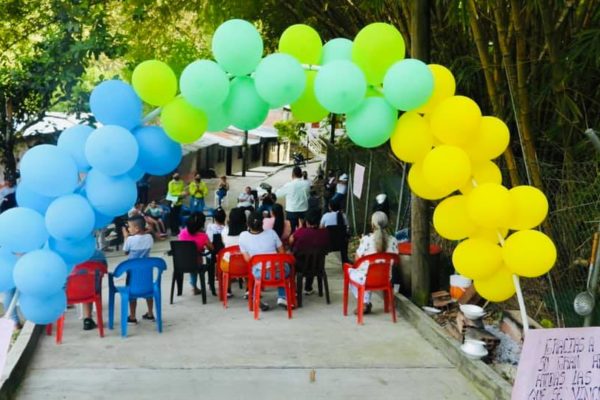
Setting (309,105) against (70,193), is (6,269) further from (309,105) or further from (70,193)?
(309,105)

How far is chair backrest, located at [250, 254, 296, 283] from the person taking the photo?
22.9 ft

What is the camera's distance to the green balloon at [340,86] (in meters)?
3.56

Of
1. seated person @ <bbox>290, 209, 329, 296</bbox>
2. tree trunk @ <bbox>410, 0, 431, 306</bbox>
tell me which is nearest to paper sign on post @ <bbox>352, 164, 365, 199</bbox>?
seated person @ <bbox>290, 209, 329, 296</bbox>

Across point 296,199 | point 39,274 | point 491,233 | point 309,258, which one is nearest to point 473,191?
point 491,233

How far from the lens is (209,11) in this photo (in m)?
11.2

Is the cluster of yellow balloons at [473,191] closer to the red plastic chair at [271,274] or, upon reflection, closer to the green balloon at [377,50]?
the green balloon at [377,50]

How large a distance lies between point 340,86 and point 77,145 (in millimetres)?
1439

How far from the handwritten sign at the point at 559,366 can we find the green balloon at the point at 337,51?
1.85 m

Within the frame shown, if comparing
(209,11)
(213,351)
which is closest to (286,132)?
(209,11)

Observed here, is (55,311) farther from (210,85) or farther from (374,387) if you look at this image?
(374,387)

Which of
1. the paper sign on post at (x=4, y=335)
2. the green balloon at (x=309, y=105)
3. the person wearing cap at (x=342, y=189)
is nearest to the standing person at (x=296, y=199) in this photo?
the person wearing cap at (x=342, y=189)

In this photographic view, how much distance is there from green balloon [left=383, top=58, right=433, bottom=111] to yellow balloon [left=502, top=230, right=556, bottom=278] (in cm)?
93

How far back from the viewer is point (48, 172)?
3.38 metres

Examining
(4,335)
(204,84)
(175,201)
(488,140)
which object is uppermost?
(204,84)
